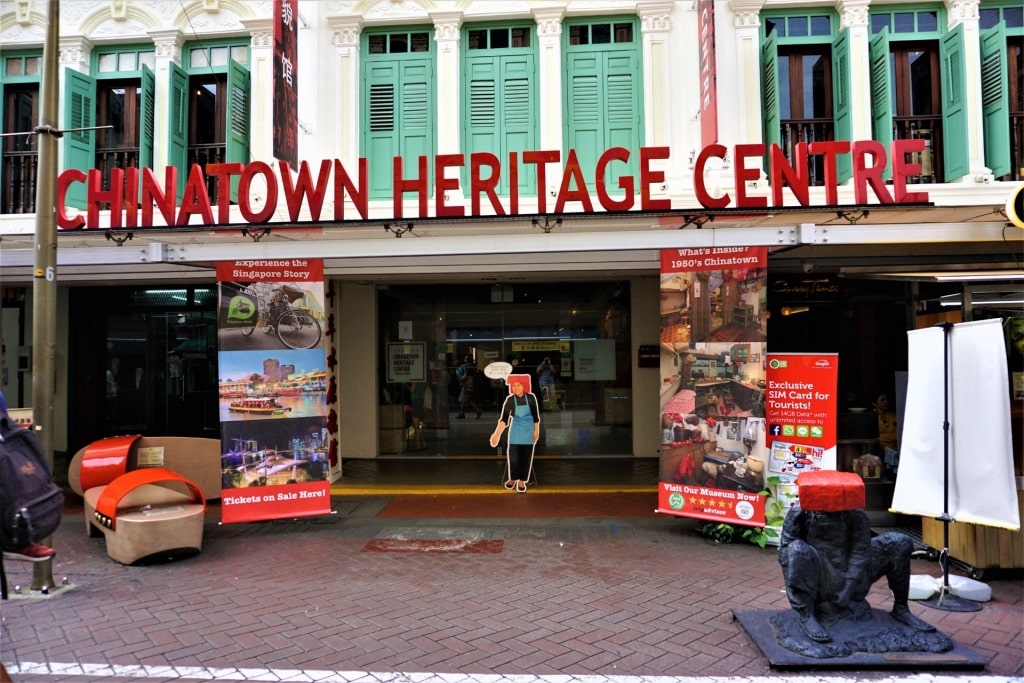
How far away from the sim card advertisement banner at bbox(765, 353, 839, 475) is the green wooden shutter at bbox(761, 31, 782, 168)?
3.32m

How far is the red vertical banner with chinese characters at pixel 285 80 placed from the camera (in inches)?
309

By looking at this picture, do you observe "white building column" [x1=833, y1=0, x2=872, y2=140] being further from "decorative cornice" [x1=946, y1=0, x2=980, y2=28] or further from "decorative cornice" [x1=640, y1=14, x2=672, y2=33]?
A: "decorative cornice" [x1=640, y1=14, x2=672, y2=33]

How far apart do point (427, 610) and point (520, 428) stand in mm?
4373

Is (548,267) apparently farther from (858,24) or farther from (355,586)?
(858,24)

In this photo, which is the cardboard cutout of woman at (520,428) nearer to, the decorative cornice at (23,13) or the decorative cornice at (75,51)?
the decorative cornice at (75,51)

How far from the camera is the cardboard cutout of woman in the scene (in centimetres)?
916

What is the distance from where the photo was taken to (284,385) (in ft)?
22.8

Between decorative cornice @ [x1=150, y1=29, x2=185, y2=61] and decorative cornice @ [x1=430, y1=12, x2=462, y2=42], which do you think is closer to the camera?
decorative cornice @ [x1=430, y1=12, x2=462, y2=42]

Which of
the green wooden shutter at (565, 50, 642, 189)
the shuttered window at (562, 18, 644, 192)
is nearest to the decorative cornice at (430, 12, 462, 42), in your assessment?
the shuttered window at (562, 18, 644, 192)

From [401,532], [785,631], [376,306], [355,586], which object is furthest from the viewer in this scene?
[376,306]

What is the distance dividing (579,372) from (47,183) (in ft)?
27.8

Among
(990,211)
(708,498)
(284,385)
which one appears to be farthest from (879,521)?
(284,385)

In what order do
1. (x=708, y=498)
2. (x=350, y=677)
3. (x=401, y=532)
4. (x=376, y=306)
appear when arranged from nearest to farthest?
1. (x=350, y=677)
2. (x=708, y=498)
3. (x=401, y=532)
4. (x=376, y=306)

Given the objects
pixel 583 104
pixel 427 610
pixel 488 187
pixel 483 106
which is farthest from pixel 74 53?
pixel 427 610
